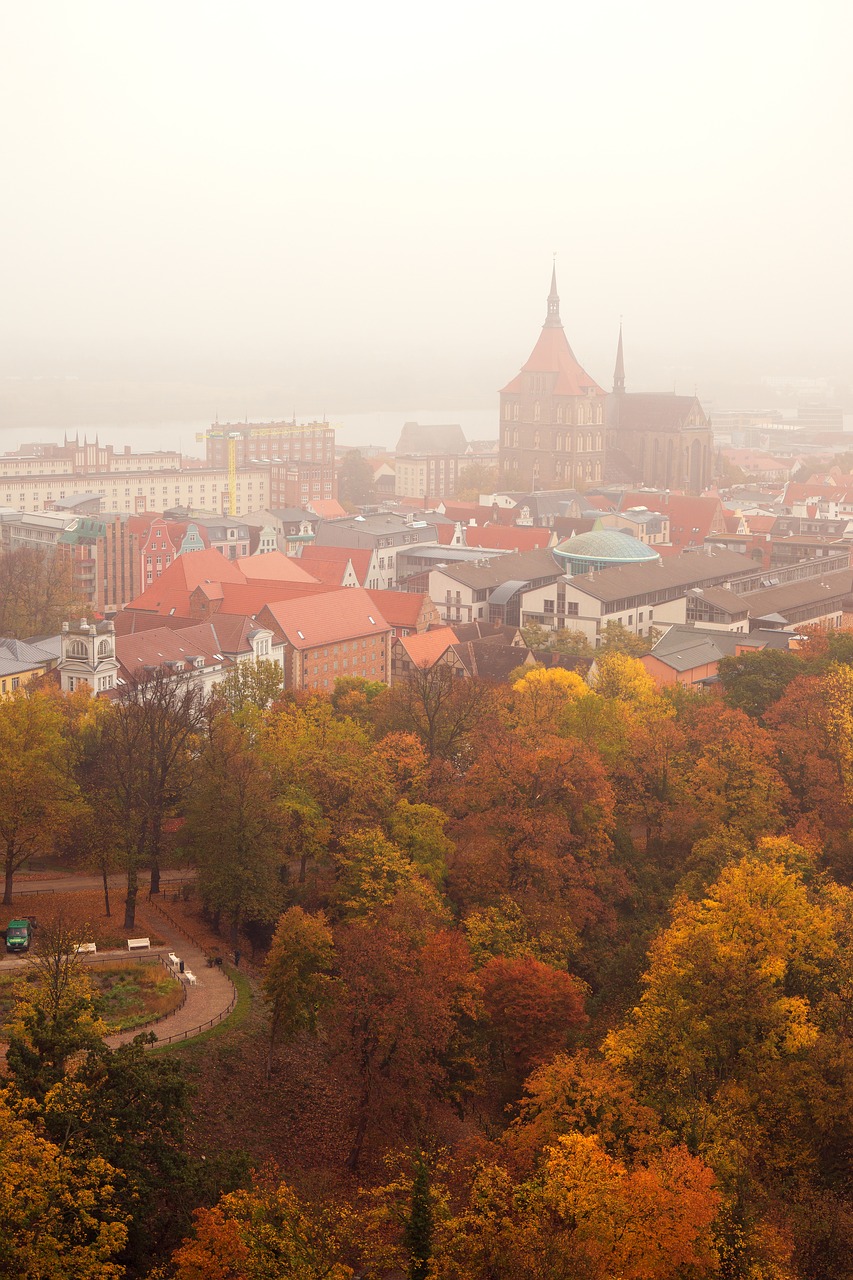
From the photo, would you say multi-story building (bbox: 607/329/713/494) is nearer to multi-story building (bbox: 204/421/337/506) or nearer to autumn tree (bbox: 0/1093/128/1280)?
multi-story building (bbox: 204/421/337/506)

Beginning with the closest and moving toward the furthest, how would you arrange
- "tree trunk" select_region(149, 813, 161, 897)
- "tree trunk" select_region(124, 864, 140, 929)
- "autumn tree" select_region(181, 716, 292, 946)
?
"tree trunk" select_region(124, 864, 140, 929)
"autumn tree" select_region(181, 716, 292, 946)
"tree trunk" select_region(149, 813, 161, 897)

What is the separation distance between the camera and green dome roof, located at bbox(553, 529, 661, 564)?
8225cm

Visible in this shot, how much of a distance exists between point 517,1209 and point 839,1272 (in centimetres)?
521

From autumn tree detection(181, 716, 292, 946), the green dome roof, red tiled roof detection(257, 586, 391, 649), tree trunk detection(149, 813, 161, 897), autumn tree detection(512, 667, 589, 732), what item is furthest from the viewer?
the green dome roof

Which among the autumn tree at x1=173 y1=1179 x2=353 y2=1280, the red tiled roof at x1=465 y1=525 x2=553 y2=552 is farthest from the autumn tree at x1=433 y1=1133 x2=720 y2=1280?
the red tiled roof at x1=465 y1=525 x2=553 y2=552

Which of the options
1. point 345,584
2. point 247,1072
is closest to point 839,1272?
point 247,1072

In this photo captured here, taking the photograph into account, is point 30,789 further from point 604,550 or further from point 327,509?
point 327,509

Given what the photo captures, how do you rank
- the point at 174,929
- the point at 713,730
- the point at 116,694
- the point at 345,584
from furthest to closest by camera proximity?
Result: 1. the point at 345,584
2. the point at 116,694
3. the point at 713,730
4. the point at 174,929

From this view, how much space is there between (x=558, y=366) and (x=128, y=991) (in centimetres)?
12010

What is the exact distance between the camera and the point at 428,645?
213 ft

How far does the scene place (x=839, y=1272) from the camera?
23344 mm

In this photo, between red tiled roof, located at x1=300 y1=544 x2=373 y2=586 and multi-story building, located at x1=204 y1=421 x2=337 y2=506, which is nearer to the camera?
red tiled roof, located at x1=300 y1=544 x2=373 y2=586

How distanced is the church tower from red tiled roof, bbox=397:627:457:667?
77.7 meters

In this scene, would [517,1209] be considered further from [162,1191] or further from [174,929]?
[174,929]
